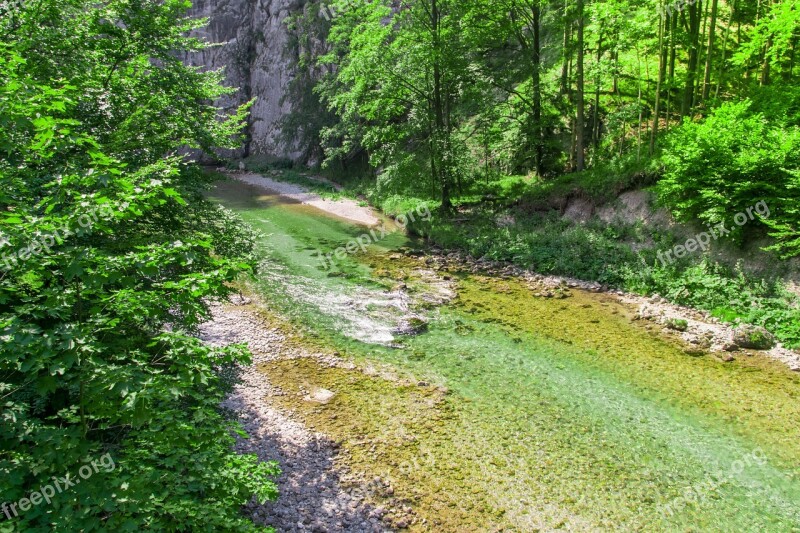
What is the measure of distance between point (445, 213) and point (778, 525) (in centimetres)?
1775

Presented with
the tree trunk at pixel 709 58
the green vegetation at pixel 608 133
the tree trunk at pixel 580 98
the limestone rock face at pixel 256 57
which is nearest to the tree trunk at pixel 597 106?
the green vegetation at pixel 608 133

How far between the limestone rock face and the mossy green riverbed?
43.3 m

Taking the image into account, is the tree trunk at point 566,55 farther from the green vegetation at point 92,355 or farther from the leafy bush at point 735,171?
the green vegetation at point 92,355

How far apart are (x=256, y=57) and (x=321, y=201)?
3359 cm

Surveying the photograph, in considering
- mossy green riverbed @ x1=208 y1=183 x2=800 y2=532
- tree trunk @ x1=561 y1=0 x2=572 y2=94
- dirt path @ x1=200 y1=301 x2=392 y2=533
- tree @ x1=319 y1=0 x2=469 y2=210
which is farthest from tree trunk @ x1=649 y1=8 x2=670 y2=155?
dirt path @ x1=200 y1=301 x2=392 y2=533

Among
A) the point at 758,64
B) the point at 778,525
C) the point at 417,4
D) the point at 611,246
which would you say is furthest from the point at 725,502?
the point at 417,4

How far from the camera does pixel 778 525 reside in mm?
6254

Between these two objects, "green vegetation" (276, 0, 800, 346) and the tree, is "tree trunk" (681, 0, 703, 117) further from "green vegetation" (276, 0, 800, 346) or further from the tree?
the tree

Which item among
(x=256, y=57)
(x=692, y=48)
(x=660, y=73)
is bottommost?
(x=660, y=73)

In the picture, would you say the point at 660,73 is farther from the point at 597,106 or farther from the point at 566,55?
the point at 566,55

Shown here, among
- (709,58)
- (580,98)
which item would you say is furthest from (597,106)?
(709,58)

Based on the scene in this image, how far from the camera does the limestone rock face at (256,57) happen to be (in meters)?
51.2

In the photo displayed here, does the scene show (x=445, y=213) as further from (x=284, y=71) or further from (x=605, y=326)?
(x=284, y=71)

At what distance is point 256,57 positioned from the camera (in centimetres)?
5562
